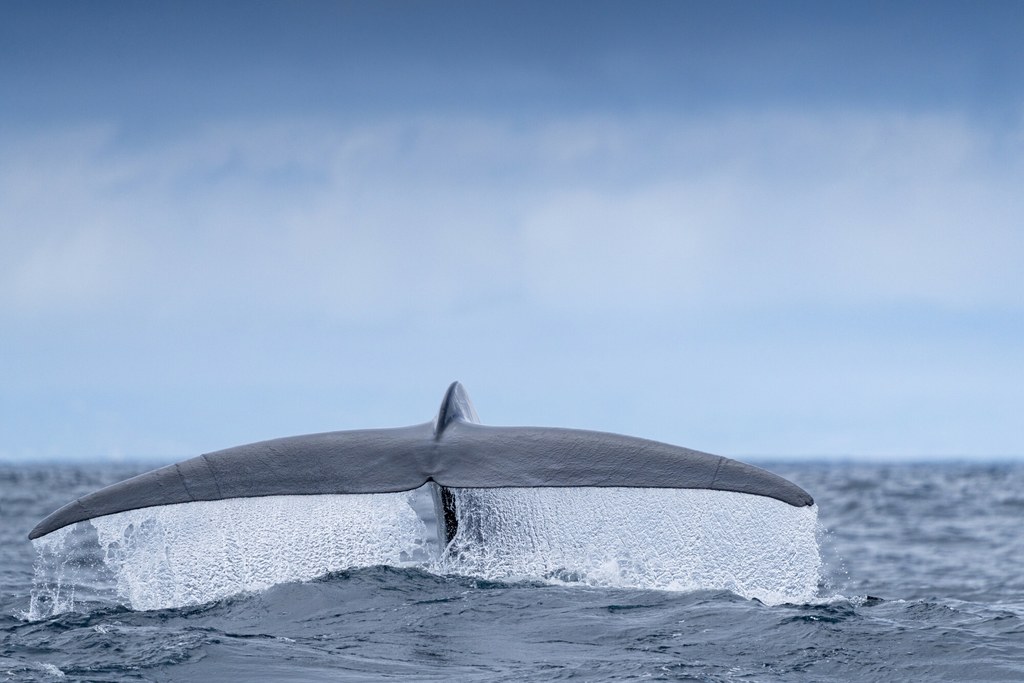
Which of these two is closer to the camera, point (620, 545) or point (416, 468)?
point (416, 468)

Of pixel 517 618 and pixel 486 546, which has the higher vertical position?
pixel 486 546

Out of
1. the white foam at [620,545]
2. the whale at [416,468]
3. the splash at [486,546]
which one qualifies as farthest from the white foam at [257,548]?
the white foam at [620,545]

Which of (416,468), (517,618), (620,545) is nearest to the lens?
(416,468)

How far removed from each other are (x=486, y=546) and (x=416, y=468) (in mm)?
1638

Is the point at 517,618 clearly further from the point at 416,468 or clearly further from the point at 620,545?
the point at 416,468

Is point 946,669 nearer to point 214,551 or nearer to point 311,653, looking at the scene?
point 311,653

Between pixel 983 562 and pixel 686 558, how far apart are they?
880 cm

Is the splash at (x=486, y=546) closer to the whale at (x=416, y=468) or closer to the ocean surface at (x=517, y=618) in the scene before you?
the ocean surface at (x=517, y=618)

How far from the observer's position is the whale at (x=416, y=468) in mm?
5980

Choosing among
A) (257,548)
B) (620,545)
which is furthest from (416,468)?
(257,548)

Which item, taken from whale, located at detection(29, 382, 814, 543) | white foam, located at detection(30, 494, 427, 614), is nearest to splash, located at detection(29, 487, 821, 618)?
white foam, located at detection(30, 494, 427, 614)

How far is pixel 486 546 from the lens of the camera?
25.4 feet

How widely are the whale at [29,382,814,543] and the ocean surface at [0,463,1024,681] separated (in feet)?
0.61

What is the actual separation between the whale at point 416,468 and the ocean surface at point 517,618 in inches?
7.3
